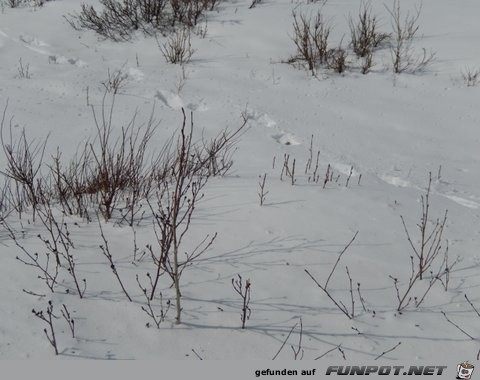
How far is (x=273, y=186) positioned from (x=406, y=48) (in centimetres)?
283

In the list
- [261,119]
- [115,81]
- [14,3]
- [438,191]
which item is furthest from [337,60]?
[14,3]

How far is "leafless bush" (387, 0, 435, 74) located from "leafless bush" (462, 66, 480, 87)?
0.36 metres

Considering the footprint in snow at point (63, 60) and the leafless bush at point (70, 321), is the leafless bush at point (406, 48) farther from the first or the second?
the leafless bush at point (70, 321)

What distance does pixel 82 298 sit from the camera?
1875mm

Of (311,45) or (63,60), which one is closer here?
(311,45)

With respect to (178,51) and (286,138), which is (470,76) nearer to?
(286,138)

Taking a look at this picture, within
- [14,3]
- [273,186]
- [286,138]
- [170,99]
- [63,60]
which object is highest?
[14,3]

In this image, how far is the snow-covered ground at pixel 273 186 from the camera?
5.82ft

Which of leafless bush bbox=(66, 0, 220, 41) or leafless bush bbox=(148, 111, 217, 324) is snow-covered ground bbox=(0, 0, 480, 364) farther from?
leafless bush bbox=(66, 0, 220, 41)

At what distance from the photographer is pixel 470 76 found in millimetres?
4520

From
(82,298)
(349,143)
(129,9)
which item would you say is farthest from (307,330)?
(129,9)

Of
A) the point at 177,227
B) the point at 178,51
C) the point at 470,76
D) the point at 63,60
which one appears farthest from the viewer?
the point at 63,60

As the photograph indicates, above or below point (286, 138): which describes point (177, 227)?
below

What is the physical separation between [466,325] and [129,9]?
16.3ft
